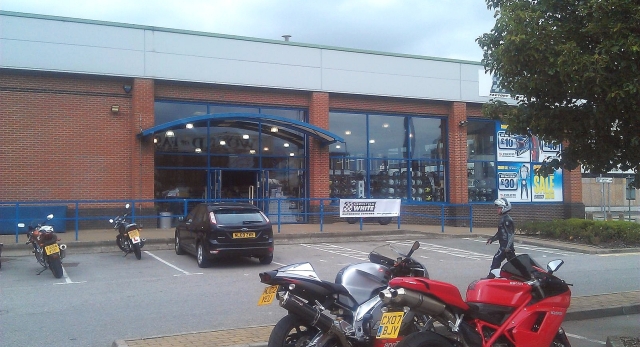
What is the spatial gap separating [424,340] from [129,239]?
10865mm

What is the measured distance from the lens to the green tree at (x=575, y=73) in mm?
7250

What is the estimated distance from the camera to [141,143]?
1983cm

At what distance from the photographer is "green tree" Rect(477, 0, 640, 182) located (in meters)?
7.25

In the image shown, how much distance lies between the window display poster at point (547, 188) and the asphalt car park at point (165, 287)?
9669 mm

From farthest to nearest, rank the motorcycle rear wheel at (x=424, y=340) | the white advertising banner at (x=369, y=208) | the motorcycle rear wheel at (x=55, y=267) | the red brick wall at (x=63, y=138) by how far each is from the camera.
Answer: the white advertising banner at (x=369, y=208), the red brick wall at (x=63, y=138), the motorcycle rear wheel at (x=55, y=267), the motorcycle rear wheel at (x=424, y=340)

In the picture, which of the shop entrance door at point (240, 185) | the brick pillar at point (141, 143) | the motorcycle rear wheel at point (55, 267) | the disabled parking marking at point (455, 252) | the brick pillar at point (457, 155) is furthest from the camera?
the brick pillar at point (457, 155)

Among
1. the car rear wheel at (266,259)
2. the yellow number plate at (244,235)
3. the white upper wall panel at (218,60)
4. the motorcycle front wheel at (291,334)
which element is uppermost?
the white upper wall panel at (218,60)

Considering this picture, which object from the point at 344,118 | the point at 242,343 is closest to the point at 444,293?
the point at 242,343

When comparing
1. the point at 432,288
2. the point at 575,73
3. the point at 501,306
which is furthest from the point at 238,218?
the point at 432,288

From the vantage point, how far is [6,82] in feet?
60.5

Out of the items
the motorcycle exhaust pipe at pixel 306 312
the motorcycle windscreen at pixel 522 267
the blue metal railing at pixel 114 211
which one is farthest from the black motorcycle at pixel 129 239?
the motorcycle windscreen at pixel 522 267

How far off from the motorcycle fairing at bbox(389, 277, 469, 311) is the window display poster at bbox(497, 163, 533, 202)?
22235mm

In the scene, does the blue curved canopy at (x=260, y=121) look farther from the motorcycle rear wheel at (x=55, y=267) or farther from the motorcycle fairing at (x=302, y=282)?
the motorcycle fairing at (x=302, y=282)

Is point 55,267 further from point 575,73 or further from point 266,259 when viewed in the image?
point 575,73
